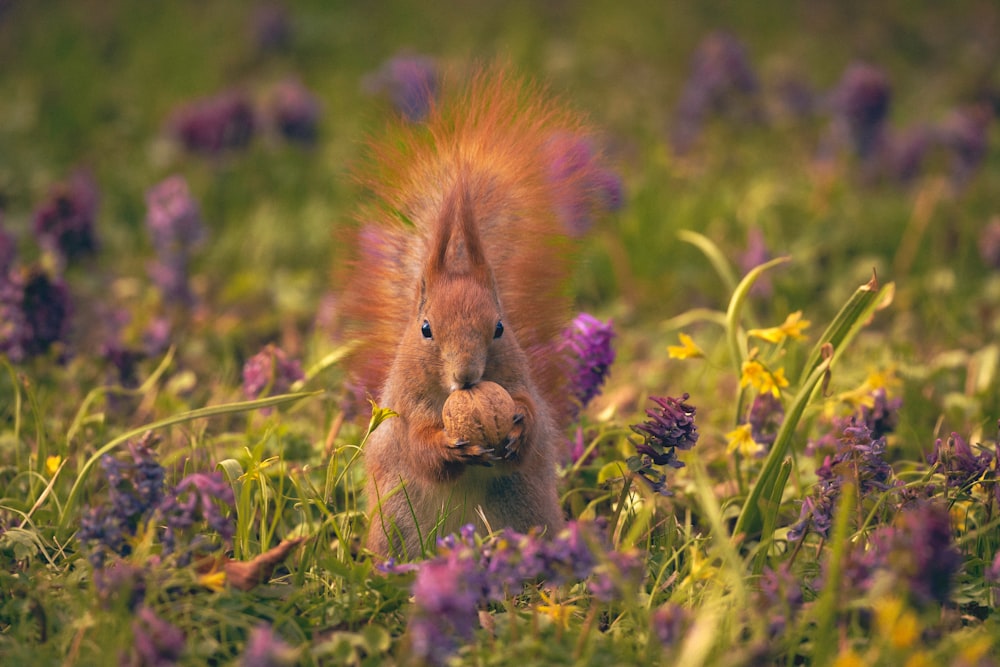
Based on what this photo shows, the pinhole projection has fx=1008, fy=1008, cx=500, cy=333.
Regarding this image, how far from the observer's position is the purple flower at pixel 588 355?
265 cm

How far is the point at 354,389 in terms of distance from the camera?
2600 millimetres

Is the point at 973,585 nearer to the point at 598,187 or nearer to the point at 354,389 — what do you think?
the point at 598,187

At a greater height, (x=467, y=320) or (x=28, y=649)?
(x=467, y=320)

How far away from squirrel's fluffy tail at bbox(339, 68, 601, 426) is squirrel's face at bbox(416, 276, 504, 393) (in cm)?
16

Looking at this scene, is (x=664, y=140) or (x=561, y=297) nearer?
(x=561, y=297)

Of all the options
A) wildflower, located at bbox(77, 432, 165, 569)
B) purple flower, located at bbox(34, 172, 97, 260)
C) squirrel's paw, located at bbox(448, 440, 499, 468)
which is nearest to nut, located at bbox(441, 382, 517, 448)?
squirrel's paw, located at bbox(448, 440, 499, 468)

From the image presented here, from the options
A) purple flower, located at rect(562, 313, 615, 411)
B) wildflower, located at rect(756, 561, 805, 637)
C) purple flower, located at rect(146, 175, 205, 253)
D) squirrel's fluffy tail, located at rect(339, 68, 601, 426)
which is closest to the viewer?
wildflower, located at rect(756, 561, 805, 637)

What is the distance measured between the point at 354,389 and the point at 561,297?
0.58 m

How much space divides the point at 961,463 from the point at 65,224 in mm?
2995

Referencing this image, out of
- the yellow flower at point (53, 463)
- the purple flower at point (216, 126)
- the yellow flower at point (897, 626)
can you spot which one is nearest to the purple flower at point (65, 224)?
the purple flower at point (216, 126)

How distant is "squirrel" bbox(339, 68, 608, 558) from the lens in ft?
7.05

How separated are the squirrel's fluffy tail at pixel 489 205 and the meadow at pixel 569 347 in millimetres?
178

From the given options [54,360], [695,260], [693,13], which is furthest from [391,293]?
[693,13]

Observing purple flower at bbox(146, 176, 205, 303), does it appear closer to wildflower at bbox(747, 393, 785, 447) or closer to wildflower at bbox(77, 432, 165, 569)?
wildflower at bbox(77, 432, 165, 569)
